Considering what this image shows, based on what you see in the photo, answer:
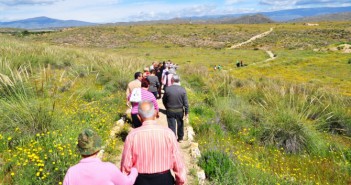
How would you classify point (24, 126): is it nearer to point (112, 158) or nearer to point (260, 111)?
point (112, 158)

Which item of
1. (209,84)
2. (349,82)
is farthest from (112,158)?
(349,82)

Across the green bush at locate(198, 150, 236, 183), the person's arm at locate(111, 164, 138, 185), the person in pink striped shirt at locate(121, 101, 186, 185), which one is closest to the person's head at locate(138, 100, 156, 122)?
the person in pink striped shirt at locate(121, 101, 186, 185)

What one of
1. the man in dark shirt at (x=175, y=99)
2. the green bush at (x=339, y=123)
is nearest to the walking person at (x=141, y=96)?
the man in dark shirt at (x=175, y=99)

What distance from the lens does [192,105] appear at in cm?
1193

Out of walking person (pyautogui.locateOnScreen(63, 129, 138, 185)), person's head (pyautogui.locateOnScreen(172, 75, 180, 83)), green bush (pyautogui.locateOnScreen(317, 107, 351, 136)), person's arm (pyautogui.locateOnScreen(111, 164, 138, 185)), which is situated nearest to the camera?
walking person (pyautogui.locateOnScreen(63, 129, 138, 185))

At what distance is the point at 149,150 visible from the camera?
3357mm

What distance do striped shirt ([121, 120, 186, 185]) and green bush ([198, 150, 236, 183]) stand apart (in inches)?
88.1

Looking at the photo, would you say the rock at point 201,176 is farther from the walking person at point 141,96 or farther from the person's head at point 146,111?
the person's head at point 146,111

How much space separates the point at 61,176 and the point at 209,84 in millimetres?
12149

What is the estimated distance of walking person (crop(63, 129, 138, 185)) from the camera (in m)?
2.79

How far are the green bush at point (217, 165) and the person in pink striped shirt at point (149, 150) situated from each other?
220 cm

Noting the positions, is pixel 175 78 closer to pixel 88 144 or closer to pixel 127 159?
pixel 127 159

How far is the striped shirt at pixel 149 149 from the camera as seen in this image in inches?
132

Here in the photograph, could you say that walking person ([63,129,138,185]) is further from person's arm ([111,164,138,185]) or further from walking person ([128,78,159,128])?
walking person ([128,78,159,128])
